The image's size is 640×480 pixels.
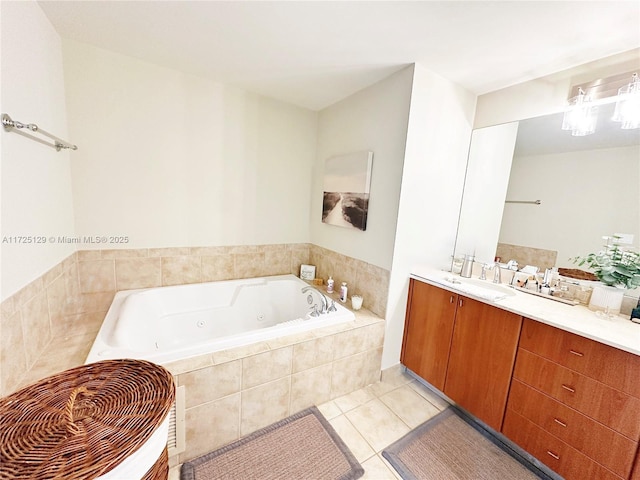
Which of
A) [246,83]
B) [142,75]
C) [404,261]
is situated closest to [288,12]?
[246,83]

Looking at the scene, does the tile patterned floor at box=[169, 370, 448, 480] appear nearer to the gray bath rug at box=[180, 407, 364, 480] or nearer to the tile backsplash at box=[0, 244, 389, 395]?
the gray bath rug at box=[180, 407, 364, 480]

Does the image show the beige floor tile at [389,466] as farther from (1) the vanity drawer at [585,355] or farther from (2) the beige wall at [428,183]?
(1) the vanity drawer at [585,355]

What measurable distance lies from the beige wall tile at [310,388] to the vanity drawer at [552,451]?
3.62ft

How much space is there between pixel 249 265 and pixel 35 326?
1500mm

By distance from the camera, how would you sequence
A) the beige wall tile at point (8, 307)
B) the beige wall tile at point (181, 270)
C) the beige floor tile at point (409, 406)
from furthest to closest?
the beige wall tile at point (181, 270) → the beige floor tile at point (409, 406) → the beige wall tile at point (8, 307)

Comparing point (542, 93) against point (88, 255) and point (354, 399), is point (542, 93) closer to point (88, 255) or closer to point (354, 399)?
point (354, 399)

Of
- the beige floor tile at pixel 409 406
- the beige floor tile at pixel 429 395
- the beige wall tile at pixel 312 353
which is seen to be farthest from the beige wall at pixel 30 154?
the beige floor tile at pixel 429 395

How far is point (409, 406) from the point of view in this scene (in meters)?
1.84

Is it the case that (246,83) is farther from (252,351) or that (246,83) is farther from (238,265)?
(252,351)

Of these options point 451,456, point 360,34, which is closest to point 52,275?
point 360,34

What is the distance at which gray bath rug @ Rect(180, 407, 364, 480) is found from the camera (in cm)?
130

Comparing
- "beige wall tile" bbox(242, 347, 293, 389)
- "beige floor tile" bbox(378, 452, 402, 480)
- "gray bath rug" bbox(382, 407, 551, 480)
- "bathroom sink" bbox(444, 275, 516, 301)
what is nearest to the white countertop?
"bathroom sink" bbox(444, 275, 516, 301)

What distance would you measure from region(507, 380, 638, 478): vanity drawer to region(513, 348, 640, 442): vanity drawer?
0.03 meters

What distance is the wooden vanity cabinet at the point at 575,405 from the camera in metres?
1.10
